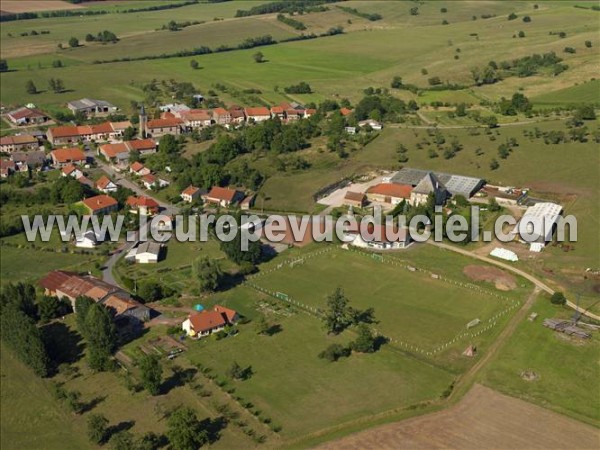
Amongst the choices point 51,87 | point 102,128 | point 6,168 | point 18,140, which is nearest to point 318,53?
point 51,87

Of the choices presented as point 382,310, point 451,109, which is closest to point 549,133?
point 451,109

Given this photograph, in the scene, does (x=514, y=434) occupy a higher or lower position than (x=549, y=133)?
lower

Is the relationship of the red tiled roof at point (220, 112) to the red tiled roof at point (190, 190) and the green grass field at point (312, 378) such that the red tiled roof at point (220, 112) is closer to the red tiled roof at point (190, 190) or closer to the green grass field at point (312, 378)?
the red tiled roof at point (190, 190)

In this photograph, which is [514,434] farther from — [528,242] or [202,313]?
[528,242]

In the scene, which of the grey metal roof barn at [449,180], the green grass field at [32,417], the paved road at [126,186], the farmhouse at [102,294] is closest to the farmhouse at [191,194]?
the paved road at [126,186]

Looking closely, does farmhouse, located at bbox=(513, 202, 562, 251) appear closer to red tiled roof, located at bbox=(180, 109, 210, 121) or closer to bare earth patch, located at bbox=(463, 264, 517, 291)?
bare earth patch, located at bbox=(463, 264, 517, 291)

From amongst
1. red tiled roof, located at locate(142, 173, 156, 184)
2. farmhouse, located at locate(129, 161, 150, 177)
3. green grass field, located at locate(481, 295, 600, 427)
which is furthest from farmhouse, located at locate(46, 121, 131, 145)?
green grass field, located at locate(481, 295, 600, 427)

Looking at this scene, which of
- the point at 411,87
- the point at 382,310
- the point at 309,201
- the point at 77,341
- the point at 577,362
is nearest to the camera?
the point at 577,362
